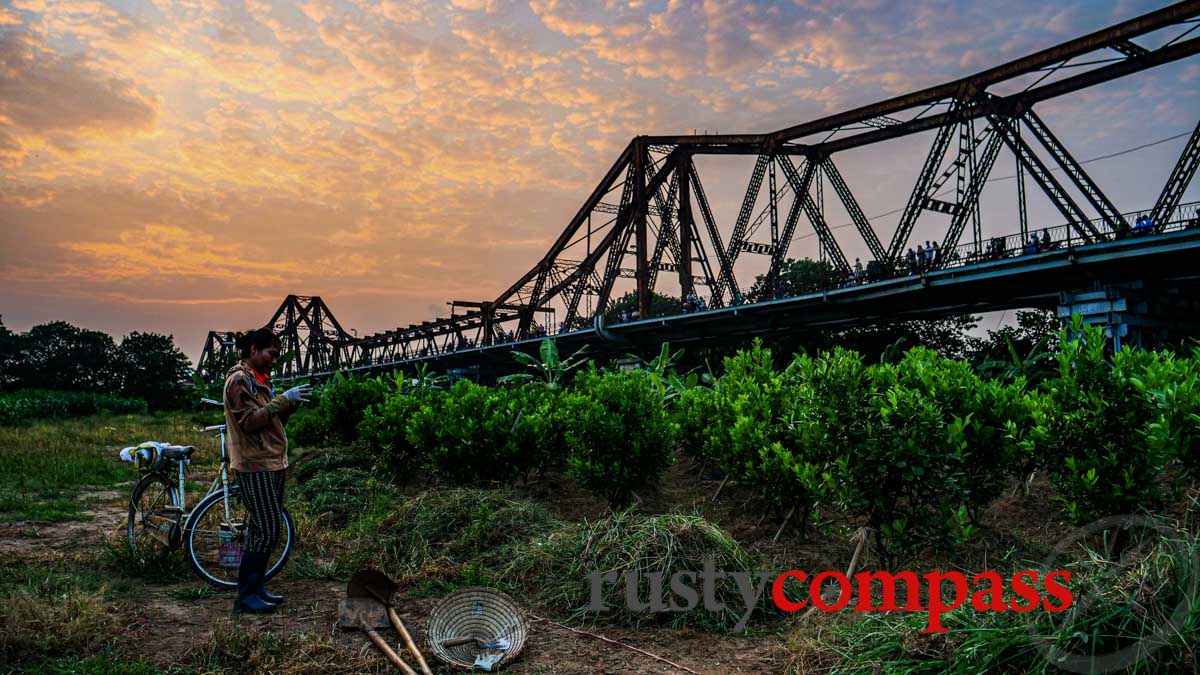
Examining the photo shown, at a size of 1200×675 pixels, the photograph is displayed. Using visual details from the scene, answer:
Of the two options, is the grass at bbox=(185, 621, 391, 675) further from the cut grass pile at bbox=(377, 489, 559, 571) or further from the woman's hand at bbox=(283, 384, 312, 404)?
the cut grass pile at bbox=(377, 489, 559, 571)

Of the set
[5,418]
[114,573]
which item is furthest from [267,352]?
[5,418]

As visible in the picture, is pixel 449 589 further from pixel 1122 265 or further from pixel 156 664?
pixel 1122 265

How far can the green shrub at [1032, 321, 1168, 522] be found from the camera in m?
4.86

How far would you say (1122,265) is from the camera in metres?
17.8

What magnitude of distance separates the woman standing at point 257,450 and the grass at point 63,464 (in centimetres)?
549

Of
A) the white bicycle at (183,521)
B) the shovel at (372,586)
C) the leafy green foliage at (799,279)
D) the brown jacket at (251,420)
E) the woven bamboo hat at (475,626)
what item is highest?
the leafy green foliage at (799,279)

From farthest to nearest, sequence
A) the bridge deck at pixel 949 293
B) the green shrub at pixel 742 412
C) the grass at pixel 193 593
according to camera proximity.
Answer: the bridge deck at pixel 949 293 → the green shrub at pixel 742 412 → the grass at pixel 193 593

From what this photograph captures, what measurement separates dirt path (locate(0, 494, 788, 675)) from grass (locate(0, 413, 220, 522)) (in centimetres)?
496

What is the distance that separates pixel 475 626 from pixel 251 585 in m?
1.88

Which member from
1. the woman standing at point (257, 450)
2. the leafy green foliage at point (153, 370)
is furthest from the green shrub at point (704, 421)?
the leafy green foliage at point (153, 370)

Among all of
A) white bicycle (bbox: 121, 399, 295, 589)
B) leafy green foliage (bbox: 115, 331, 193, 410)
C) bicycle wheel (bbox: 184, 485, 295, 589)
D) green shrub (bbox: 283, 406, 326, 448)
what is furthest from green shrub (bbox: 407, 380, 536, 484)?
leafy green foliage (bbox: 115, 331, 193, 410)

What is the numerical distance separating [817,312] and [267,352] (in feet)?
78.1

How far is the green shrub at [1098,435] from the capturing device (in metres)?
4.86

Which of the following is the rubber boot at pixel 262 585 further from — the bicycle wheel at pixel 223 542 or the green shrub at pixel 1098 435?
the green shrub at pixel 1098 435
